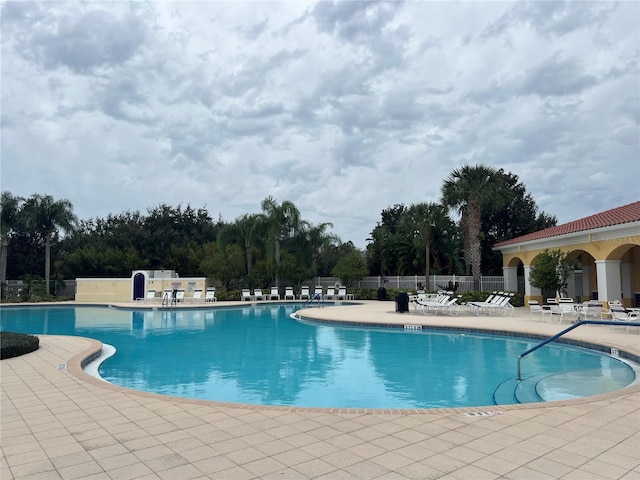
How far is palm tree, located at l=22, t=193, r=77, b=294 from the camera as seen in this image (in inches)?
1230

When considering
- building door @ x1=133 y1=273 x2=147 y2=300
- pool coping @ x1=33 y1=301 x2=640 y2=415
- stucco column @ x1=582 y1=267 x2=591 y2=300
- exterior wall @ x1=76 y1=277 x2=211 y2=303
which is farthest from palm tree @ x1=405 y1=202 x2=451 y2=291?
building door @ x1=133 y1=273 x2=147 y2=300

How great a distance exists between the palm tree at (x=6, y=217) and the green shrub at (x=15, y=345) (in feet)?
87.5

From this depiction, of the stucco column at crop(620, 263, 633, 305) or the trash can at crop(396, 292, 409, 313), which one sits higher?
the stucco column at crop(620, 263, 633, 305)

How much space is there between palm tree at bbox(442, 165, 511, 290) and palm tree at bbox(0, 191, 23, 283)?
30240mm

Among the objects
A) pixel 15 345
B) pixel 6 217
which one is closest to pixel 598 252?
pixel 15 345

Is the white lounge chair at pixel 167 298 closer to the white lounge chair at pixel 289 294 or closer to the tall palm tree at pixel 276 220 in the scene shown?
the tall palm tree at pixel 276 220

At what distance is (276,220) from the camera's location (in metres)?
30.6

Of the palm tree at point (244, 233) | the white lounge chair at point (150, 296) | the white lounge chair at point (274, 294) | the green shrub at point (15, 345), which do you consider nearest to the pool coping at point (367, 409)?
the green shrub at point (15, 345)

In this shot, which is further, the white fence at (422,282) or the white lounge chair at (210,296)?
the white lounge chair at (210,296)

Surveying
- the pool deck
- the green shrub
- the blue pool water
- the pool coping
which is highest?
the green shrub

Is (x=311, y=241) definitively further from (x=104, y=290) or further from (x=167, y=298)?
(x=104, y=290)

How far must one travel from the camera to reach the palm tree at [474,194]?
2434 cm

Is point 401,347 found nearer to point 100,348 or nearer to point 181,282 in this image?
point 100,348

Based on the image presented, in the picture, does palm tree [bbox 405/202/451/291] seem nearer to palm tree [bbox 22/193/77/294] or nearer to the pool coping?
the pool coping
